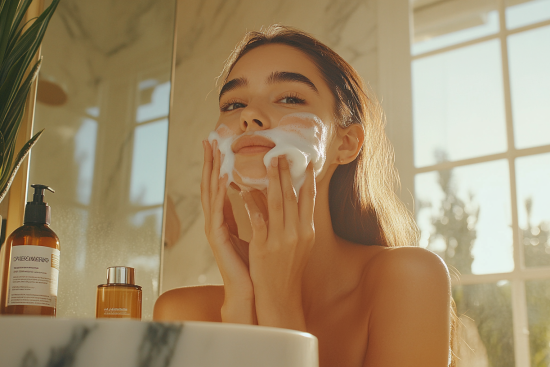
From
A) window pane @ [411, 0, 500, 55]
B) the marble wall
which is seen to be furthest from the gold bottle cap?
window pane @ [411, 0, 500, 55]

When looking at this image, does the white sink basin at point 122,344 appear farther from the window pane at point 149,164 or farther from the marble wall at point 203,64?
the marble wall at point 203,64

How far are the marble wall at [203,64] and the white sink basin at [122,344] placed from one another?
1.26 meters

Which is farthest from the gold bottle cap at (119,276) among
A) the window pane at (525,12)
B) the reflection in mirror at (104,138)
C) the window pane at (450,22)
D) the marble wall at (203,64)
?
the window pane at (525,12)

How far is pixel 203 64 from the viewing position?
1814mm

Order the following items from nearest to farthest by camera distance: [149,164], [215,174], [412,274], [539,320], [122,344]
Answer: [122,344] → [412,274] → [215,174] → [539,320] → [149,164]

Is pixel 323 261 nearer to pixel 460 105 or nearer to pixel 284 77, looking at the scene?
pixel 284 77

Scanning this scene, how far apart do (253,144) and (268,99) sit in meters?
0.09

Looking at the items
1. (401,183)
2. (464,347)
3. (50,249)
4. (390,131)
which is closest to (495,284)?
(464,347)

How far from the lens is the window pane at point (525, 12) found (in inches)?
53.6

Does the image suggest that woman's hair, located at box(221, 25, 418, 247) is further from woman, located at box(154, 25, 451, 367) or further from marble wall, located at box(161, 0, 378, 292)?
marble wall, located at box(161, 0, 378, 292)

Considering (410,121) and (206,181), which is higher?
(410,121)

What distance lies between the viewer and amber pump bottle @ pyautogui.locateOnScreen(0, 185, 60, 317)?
0.72 meters

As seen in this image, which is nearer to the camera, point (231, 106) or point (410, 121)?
point (231, 106)

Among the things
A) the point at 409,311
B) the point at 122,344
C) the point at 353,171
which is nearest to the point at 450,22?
the point at 353,171
